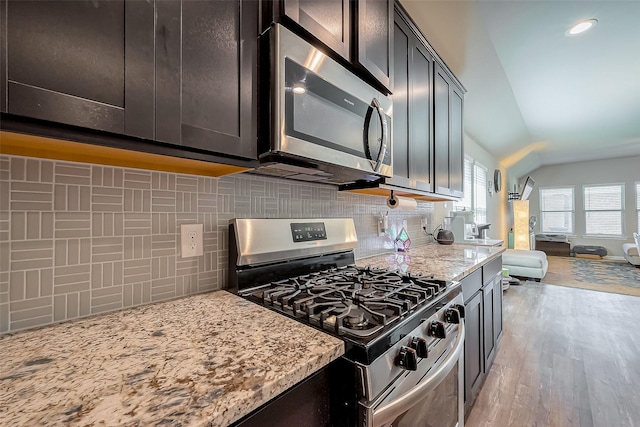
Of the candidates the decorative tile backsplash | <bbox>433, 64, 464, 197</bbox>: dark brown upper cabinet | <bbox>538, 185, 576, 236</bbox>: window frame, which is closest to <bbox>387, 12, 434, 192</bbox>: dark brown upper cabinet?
<bbox>433, 64, 464, 197</bbox>: dark brown upper cabinet

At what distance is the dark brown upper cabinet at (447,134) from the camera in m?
2.02

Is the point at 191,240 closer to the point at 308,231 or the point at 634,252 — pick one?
the point at 308,231

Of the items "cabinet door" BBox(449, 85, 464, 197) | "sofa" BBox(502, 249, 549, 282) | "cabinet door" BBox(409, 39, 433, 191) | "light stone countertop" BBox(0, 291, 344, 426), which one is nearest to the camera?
"light stone countertop" BBox(0, 291, 344, 426)

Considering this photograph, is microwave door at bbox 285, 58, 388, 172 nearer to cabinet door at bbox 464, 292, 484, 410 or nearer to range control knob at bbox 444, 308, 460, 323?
range control knob at bbox 444, 308, 460, 323

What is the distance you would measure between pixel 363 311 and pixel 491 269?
1638 mm

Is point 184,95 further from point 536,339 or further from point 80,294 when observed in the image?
point 536,339

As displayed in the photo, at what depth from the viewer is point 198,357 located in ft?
1.89

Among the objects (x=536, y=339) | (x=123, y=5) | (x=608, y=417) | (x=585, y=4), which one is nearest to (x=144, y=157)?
(x=123, y=5)

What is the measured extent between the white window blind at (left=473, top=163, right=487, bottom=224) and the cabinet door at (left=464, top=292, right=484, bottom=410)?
10.8 ft

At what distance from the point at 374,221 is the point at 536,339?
A: 215 centimetres

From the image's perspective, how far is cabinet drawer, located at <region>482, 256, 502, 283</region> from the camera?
6.04 feet

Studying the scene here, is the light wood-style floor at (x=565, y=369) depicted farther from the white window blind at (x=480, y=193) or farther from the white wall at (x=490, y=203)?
the white window blind at (x=480, y=193)

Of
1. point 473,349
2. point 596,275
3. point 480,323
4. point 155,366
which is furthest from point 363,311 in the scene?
point 596,275

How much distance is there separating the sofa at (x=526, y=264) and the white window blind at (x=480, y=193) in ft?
2.64
